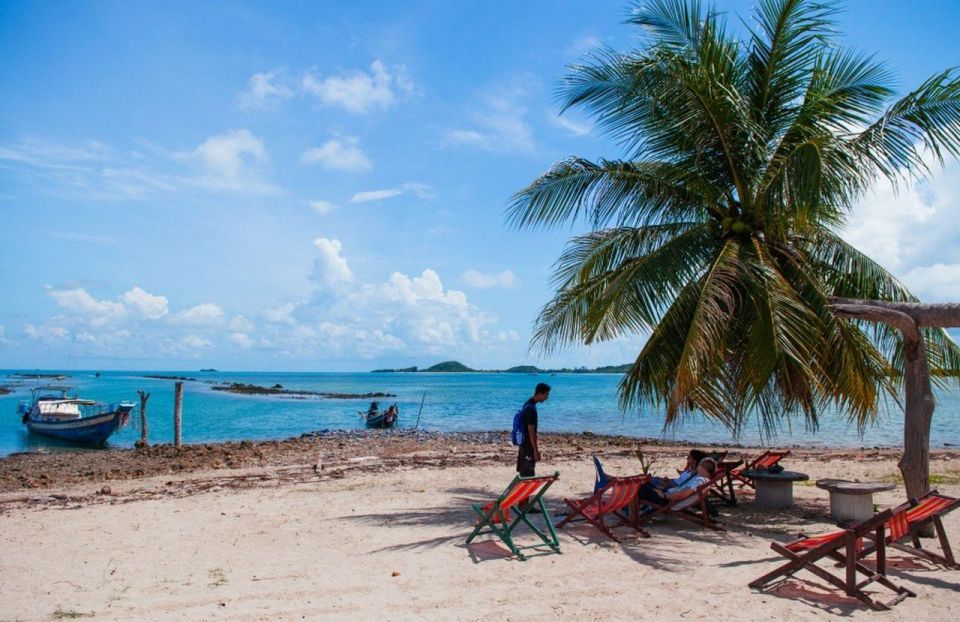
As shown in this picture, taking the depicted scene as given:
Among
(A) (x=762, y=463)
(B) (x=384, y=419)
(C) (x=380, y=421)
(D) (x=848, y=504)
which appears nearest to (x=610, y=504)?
(D) (x=848, y=504)

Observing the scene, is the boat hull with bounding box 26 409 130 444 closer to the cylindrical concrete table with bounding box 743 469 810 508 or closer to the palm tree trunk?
the cylindrical concrete table with bounding box 743 469 810 508

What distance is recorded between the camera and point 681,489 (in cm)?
733

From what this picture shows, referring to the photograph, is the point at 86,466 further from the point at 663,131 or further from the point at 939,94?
the point at 939,94

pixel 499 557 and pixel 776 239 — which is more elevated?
pixel 776 239

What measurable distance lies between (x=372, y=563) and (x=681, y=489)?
11.1 ft

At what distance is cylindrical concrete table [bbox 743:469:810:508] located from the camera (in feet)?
28.1

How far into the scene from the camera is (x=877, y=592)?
5.13m

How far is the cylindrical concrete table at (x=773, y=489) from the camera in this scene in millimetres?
8578

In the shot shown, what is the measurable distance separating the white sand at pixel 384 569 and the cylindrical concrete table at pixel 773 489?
0.24m

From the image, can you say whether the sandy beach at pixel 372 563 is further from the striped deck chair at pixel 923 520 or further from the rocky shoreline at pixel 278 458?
the rocky shoreline at pixel 278 458

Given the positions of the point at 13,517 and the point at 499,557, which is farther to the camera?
the point at 13,517

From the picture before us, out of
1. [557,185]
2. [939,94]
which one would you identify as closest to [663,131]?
[557,185]

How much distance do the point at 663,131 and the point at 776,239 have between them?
1.96 metres

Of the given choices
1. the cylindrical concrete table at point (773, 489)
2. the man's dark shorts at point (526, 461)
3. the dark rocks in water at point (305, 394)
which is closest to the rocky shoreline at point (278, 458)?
the man's dark shorts at point (526, 461)
